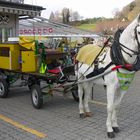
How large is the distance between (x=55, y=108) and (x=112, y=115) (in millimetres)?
2231

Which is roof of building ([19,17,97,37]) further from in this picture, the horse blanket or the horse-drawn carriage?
the horse blanket

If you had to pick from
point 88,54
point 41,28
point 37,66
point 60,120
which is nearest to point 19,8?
point 41,28

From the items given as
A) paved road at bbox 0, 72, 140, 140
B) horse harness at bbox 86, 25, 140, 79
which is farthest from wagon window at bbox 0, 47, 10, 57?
horse harness at bbox 86, 25, 140, 79

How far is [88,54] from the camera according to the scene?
646 cm

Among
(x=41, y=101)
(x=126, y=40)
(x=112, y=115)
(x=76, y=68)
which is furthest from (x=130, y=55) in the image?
(x=41, y=101)

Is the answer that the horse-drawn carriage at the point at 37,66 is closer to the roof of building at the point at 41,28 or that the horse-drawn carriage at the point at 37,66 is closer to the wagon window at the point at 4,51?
the wagon window at the point at 4,51

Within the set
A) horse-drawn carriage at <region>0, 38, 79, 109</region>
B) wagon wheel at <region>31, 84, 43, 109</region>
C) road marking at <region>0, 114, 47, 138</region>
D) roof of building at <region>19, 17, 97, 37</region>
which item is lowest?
road marking at <region>0, 114, 47, 138</region>

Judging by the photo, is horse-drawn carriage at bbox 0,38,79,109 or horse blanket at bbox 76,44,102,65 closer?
horse blanket at bbox 76,44,102,65

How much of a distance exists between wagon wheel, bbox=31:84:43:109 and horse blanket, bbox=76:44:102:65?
1375 mm

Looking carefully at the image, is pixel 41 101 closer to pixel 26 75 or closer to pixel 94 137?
pixel 26 75

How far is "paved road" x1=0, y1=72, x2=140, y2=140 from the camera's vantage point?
18.8 feet

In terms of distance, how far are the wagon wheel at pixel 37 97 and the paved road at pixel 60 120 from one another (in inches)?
5.7

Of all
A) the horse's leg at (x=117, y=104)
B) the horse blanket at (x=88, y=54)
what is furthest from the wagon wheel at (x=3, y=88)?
the horse's leg at (x=117, y=104)

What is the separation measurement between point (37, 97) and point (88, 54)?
190 centimetres
